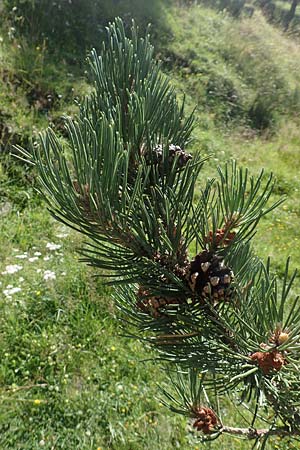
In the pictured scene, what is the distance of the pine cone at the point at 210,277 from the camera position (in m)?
0.54

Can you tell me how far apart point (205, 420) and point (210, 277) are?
1.60ft

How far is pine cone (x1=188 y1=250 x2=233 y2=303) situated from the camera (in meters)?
0.54

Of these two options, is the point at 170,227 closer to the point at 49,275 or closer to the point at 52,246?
the point at 49,275

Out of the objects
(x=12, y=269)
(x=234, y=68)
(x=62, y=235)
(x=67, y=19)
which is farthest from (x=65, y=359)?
(x=234, y=68)

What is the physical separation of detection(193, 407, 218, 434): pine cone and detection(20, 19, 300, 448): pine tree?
0.31 meters

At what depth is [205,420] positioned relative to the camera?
2.91 ft

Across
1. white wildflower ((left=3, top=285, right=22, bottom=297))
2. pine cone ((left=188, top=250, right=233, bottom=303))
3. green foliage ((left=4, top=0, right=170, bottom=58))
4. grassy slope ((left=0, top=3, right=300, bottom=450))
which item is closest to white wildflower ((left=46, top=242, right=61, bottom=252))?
grassy slope ((left=0, top=3, right=300, bottom=450))

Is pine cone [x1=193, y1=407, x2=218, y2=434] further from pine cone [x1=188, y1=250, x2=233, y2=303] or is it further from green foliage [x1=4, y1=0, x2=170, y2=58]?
green foliage [x1=4, y1=0, x2=170, y2=58]

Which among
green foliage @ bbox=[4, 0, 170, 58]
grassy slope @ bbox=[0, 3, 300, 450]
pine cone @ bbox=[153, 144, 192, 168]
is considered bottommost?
grassy slope @ bbox=[0, 3, 300, 450]

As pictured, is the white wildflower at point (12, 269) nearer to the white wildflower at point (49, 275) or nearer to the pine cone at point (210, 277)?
the white wildflower at point (49, 275)

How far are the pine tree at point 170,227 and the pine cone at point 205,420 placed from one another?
1.02ft

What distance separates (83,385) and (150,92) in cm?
219

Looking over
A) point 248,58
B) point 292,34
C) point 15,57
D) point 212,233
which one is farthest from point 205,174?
point 292,34

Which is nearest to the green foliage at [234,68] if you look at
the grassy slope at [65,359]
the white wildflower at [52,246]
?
the grassy slope at [65,359]
